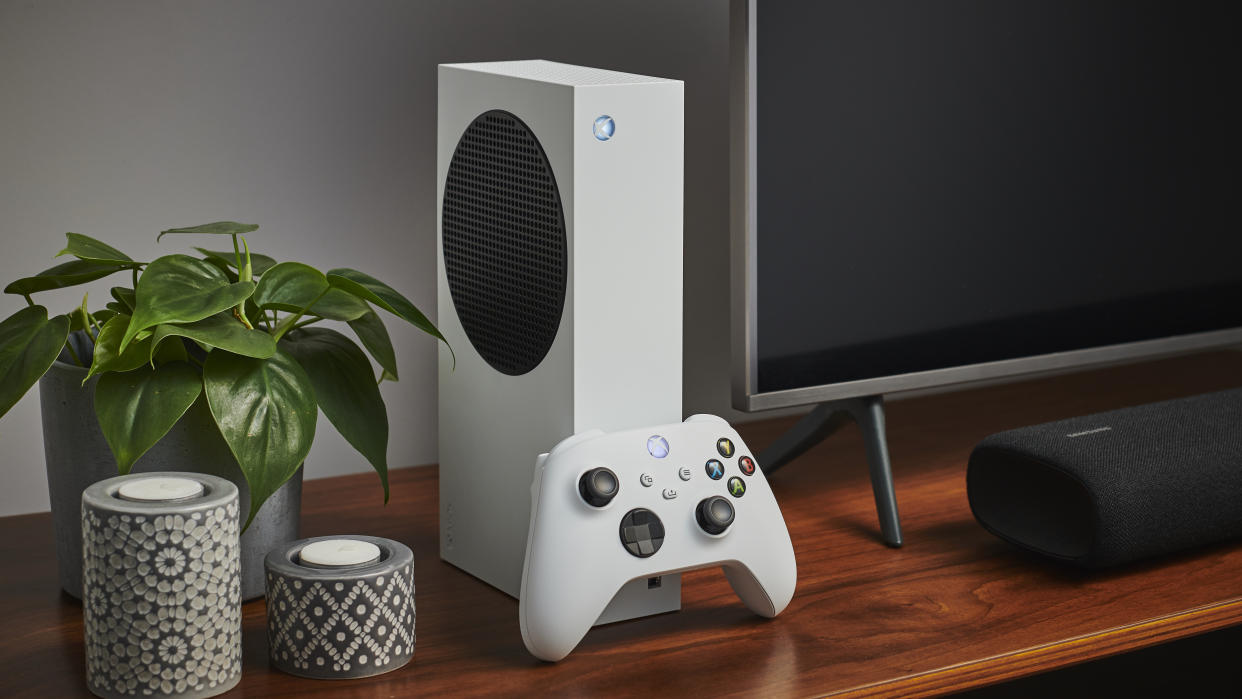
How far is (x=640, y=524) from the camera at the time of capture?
771mm

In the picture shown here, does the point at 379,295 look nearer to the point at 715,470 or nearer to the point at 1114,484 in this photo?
the point at 715,470

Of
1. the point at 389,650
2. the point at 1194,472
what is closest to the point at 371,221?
the point at 389,650

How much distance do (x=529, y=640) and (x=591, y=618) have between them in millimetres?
38

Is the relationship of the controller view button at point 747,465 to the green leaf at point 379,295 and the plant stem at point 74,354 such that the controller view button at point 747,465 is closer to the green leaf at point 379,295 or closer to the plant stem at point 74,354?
the green leaf at point 379,295

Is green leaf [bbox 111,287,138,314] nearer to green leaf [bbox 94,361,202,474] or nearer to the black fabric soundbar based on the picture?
green leaf [bbox 94,361,202,474]

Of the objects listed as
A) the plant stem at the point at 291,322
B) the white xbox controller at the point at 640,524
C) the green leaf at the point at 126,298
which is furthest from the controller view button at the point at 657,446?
the green leaf at the point at 126,298

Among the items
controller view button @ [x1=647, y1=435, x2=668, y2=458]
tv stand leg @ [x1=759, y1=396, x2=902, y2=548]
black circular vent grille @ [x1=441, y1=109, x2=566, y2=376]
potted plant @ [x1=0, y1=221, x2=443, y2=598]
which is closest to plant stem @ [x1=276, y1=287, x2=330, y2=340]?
potted plant @ [x1=0, y1=221, x2=443, y2=598]

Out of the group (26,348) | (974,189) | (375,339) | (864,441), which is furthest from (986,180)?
(26,348)

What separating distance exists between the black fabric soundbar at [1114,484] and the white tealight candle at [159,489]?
21.4 inches

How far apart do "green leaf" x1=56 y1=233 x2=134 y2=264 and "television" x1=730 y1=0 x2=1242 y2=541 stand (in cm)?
42

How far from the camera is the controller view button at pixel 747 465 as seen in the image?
2.66ft

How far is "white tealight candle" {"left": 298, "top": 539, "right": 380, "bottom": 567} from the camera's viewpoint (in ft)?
2.40

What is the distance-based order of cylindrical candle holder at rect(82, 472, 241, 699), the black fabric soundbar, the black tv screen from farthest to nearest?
1. the black tv screen
2. the black fabric soundbar
3. cylindrical candle holder at rect(82, 472, 241, 699)

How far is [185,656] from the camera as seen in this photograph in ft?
2.25
